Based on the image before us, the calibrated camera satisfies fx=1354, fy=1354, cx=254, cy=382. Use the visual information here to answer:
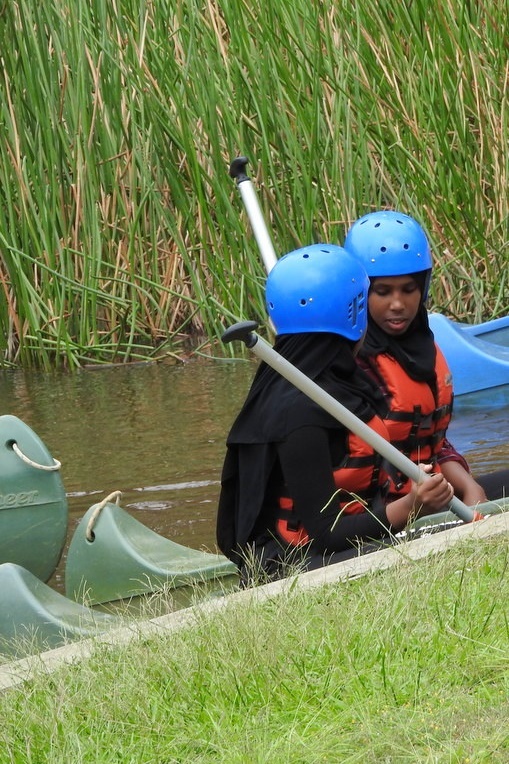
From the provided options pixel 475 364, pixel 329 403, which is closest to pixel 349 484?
pixel 329 403

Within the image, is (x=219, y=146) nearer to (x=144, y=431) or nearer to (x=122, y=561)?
(x=144, y=431)

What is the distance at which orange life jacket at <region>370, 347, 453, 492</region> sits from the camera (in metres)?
3.78

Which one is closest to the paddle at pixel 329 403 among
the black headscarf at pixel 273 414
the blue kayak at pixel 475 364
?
the black headscarf at pixel 273 414

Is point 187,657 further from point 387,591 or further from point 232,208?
point 232,208

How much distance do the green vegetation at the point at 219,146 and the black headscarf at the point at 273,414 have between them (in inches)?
150

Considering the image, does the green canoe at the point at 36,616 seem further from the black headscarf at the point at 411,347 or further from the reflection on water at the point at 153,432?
the reflection on water at the point at 153,432

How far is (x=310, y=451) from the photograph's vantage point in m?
3.26

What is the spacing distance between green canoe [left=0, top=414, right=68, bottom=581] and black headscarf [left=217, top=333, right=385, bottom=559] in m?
0.89

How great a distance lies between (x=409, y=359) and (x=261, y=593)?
1156mm

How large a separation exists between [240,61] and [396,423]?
4055 millimetres

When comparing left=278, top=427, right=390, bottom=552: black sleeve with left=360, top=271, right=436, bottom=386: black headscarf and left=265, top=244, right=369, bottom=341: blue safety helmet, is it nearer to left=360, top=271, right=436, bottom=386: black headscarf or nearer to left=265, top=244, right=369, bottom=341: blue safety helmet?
left=265, top=244, right=369, bottom=341: blue safety helmet

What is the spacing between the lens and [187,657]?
249 centimetres

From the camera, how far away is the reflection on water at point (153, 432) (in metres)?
5.53

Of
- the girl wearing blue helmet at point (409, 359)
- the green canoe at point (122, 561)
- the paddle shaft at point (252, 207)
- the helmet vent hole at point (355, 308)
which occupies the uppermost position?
the paddle shaft at point (252, 207)
